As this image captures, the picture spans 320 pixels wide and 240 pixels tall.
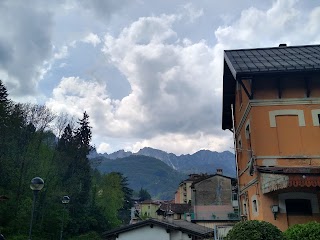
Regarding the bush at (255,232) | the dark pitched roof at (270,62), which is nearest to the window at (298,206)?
the bush at (255,232)

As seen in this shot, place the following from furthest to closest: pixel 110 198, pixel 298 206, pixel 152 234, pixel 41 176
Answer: pixel 110 198 < pixel 41 176 < pixel 152 234 < pixel 298 206

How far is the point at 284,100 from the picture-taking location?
13.6 m

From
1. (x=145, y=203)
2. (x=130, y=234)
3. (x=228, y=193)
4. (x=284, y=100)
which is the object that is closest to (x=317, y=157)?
(x=284, y=100)

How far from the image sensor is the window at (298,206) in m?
12.1

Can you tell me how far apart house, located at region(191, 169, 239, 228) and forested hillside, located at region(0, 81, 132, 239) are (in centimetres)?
1539

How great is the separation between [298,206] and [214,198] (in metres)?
39.6

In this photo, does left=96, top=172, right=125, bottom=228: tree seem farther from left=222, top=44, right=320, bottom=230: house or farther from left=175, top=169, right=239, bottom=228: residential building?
left=222, top=44, right=320, bottom=230: house

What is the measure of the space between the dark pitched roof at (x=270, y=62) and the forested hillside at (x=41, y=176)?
22906 millimetres

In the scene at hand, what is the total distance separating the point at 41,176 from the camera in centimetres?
3603

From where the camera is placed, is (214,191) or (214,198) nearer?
(214,198)

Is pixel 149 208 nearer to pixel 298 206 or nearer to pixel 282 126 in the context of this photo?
pixel 282 126

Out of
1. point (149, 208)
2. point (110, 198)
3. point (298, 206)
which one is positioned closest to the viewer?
point (298, 206)

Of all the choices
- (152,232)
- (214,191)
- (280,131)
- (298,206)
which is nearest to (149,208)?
(214,191)

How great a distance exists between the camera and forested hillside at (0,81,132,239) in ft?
110
